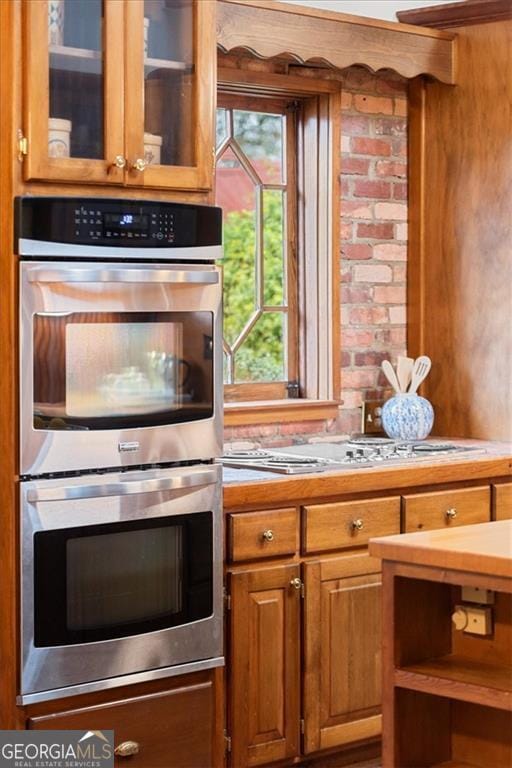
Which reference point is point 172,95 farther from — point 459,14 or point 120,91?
point 459,14

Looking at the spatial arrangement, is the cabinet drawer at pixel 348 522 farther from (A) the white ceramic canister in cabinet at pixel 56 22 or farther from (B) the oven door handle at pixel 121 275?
(A) the white ceramic canister in cabinet at pixel 56 22

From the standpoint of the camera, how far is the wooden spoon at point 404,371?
4695 millimetres

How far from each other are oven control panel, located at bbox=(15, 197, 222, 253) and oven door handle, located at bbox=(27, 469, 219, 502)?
0.60 metres

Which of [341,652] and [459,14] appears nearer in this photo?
[341,652]

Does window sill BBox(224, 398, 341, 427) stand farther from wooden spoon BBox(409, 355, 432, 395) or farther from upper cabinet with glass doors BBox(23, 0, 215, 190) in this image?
upper cabinet with glass doors BBox(23, 0, 215, 190)

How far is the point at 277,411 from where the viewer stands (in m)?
4.45

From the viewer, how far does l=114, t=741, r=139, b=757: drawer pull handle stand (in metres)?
3.30

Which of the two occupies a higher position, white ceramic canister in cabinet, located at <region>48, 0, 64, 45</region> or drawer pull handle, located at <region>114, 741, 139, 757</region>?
white ceramic canister in cabinet, located at <region>48, 0, 64, 45</region>

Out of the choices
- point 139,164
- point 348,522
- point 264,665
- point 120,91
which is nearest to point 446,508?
point 348,522

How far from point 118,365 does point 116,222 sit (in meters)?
0.36

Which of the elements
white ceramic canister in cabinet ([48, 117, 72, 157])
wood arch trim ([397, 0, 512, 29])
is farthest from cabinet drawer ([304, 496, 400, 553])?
wood arch trim ([397, 0, 512, 29])

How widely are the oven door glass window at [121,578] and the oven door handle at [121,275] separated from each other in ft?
2.01

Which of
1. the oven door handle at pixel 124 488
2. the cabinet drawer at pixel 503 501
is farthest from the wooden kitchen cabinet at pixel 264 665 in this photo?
the cabinet drawer at pixel 503 501

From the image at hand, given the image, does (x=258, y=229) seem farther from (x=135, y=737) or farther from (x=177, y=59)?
(x=135, y=737)
